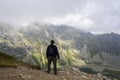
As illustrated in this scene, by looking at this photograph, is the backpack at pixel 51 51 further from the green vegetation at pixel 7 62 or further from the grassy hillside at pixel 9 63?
the green vegetation at pixel 7 62

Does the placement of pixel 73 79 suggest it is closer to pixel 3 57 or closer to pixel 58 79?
pixel 58 79

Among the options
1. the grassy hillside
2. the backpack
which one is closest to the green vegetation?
the grassy hillside

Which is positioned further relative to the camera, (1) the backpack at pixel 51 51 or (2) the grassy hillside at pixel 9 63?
(2) the grassy hillside at pixel 9 63

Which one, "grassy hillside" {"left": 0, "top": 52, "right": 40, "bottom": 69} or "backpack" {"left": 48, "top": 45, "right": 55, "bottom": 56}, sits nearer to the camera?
"backpack" {"left": 48, "top": 45, "right": 55, "bottom": 56}

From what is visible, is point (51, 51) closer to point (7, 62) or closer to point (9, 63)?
point (9, 63)

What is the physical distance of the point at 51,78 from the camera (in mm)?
22406

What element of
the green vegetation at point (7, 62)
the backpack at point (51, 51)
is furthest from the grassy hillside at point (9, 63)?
the backpack at point (51, 51)

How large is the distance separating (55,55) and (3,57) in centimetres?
1515

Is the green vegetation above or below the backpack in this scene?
below

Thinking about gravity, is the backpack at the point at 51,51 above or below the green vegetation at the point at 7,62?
above

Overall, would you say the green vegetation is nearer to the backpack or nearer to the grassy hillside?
the grassy hillside

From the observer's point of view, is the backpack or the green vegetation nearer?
the backpack

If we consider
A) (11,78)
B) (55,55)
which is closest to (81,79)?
(55,55)

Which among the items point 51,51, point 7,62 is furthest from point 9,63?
point 51,51
